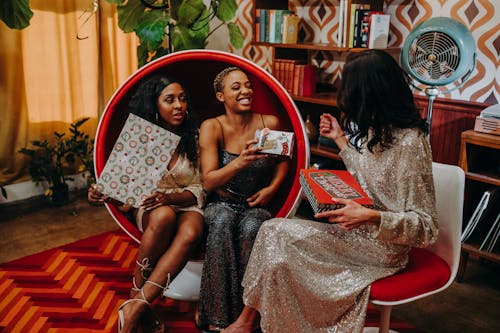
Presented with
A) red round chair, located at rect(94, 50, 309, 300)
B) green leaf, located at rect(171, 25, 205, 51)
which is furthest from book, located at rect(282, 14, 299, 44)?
red round chair, located at rect(94, 50, 309, 300)

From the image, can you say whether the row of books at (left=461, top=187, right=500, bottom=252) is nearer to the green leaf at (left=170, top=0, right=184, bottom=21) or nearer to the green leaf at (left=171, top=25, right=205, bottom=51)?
the green leaf at (left=171, top=25, right=205, bottom=51)

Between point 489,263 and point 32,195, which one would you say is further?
point 32,195

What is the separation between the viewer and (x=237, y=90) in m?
1.93

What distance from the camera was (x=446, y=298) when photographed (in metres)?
2.23

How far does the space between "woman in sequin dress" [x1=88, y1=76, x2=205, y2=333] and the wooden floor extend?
980 mm

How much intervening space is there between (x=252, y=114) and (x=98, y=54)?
180 centimetres

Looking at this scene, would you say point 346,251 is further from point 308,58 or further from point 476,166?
point 308,58

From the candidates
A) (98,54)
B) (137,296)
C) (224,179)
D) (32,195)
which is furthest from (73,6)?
(137,296)

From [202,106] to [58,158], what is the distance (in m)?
1.43

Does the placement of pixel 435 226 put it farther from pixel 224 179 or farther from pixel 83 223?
pixel 83 223

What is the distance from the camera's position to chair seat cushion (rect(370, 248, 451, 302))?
1.40 m

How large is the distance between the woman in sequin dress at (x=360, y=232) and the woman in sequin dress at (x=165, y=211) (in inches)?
15.2

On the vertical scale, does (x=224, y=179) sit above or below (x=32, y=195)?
above

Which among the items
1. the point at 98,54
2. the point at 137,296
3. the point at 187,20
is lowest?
the point at 137,296
